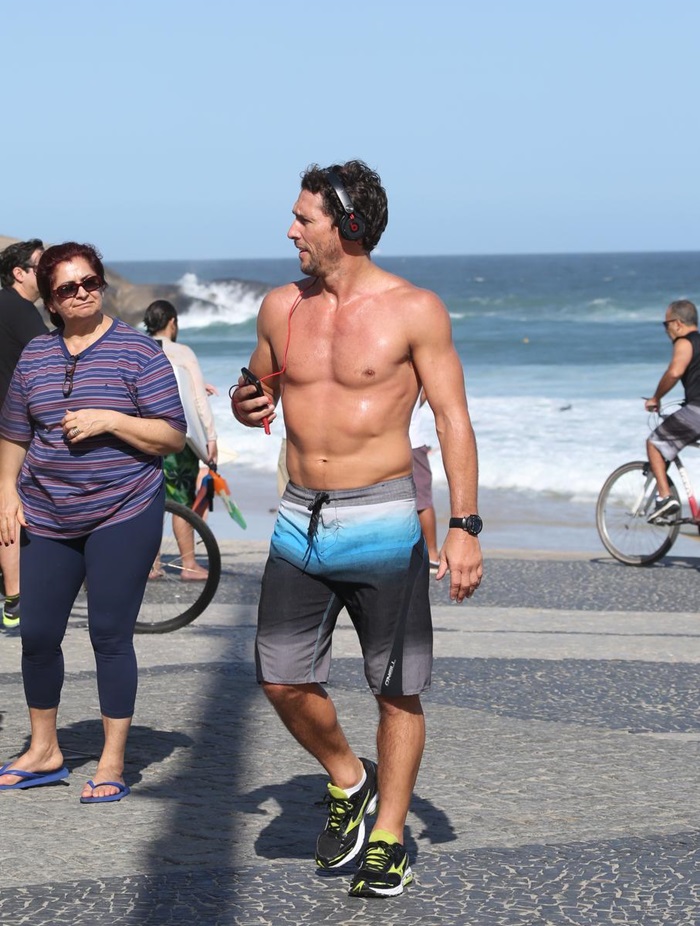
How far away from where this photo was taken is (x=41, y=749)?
4.94 meters

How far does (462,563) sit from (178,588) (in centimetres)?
424

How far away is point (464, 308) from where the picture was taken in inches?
3091

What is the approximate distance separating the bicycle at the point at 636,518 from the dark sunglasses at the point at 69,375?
6638 mm

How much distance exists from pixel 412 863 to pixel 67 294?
6.49ft

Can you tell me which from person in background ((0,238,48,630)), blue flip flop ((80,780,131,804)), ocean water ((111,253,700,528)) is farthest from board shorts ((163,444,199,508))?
blue flip flop ((80,780,131,804))

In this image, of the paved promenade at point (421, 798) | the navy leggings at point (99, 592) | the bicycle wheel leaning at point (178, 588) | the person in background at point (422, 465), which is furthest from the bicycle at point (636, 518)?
the navy leggings at point (99, 592)

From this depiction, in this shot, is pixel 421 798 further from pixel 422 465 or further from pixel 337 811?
pixel 422 465

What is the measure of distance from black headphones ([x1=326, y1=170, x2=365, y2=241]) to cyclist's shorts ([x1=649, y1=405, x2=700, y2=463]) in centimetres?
690

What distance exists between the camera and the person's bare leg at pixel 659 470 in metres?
10.7

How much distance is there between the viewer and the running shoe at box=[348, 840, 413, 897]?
3855 mm

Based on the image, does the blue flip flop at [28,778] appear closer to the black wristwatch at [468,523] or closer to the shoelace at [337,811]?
the shoelace at [337,811]

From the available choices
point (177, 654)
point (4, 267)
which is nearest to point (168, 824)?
point (177, 654)

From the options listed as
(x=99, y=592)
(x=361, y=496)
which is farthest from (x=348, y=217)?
(x=99, y=592)

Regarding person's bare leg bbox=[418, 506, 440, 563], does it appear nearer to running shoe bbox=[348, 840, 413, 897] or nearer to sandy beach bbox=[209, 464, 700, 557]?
sandy beach bbox=[209, 464, 700, 557]
